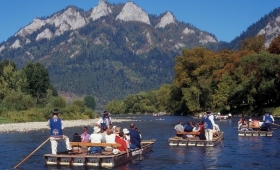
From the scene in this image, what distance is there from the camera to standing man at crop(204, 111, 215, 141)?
37250mm

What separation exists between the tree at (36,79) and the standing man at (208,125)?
301 ft

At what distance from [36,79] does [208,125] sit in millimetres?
94391

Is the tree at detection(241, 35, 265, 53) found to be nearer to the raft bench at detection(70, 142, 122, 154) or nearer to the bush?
the bush

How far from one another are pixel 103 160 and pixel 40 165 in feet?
15.1

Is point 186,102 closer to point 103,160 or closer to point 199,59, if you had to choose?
point 199,59

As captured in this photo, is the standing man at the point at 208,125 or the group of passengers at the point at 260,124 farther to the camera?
the group of passengers at the point at 260,124

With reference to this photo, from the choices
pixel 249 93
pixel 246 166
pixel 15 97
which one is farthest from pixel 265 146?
pixel 15 97

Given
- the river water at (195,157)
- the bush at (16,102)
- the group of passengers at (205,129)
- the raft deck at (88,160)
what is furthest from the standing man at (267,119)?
the bush at (16,102)

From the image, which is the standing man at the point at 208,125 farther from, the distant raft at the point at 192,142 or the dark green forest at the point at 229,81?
the dark green forest at the point at 229,81

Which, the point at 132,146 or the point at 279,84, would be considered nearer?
the point at 132,146

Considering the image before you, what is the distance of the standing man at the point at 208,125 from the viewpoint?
37250 mm

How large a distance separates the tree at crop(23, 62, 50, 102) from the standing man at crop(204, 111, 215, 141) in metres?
91.8

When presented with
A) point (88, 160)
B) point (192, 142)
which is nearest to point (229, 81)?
point (192, 142)

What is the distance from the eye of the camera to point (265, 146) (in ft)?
124
